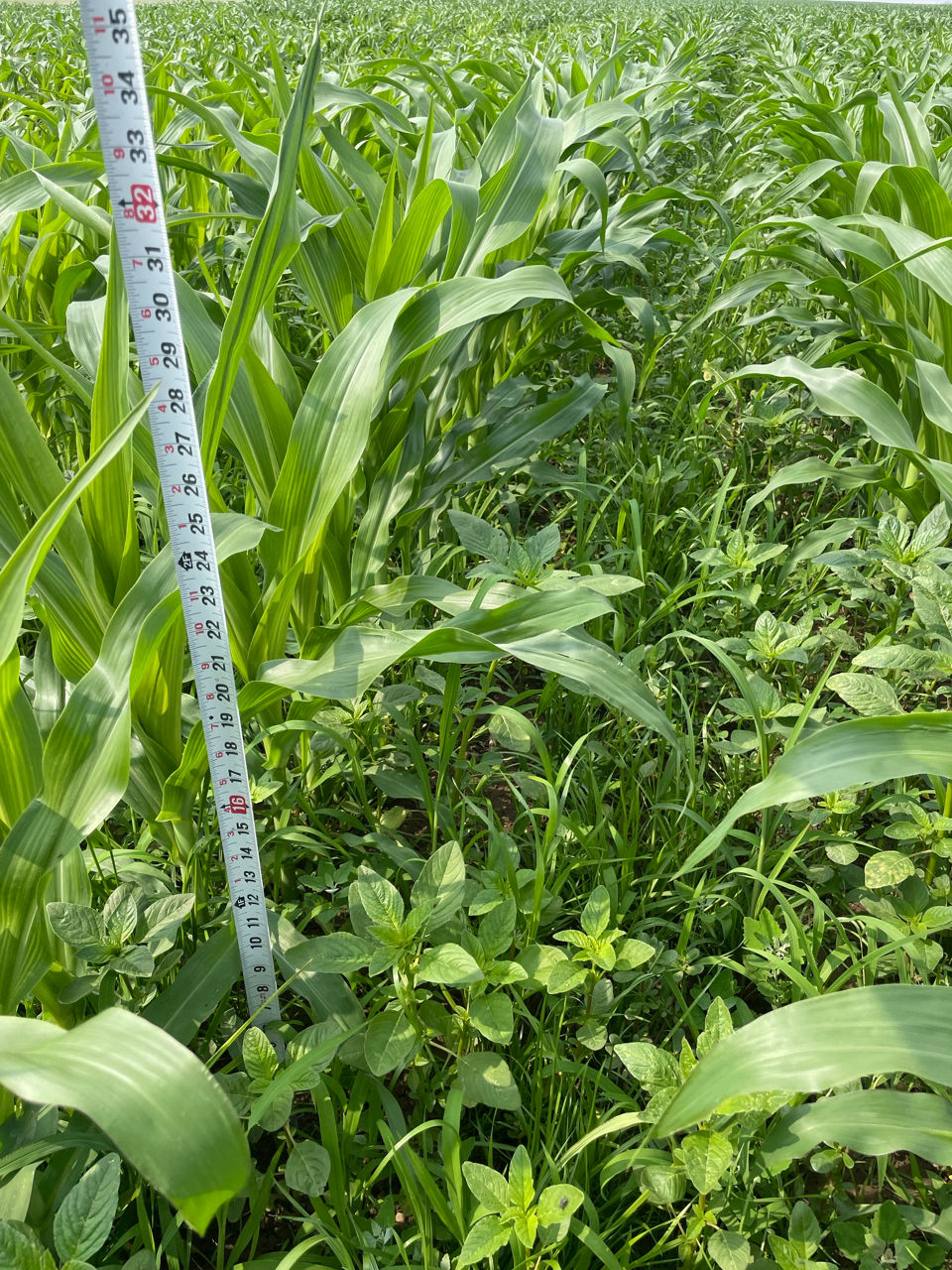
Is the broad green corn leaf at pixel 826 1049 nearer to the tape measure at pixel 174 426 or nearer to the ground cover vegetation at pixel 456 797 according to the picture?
the ground cover vegetation at pixel 456 797

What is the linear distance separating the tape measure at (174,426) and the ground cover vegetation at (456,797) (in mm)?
58

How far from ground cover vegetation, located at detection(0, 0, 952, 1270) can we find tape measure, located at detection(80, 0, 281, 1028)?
58mm

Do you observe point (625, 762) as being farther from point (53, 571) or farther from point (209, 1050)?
point (53, 571)

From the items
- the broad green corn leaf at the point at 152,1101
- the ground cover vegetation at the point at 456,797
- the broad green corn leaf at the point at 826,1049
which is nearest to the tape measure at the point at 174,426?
the ground cover vegetation at the point at 456,797

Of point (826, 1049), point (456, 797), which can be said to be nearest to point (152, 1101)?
point (826, 1049)

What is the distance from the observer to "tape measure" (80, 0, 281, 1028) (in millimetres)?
517

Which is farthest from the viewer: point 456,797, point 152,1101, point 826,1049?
point 456,797

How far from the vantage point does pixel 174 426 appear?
1.96 ft

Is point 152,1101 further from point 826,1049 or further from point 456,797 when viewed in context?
point 456,797

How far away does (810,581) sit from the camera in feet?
4.99

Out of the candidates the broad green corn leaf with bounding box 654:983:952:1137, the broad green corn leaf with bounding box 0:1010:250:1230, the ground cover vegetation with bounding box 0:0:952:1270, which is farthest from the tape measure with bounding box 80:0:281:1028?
the broad green corn leaf with bounding box 654:983:952:1137

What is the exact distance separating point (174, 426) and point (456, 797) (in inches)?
27.6

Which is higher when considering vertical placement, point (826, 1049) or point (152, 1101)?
point (152, 1101)

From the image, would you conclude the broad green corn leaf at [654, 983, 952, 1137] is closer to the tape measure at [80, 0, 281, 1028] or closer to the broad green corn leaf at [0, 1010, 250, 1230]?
the broad green corn leaf at [0, 1010, 250, 1230]
